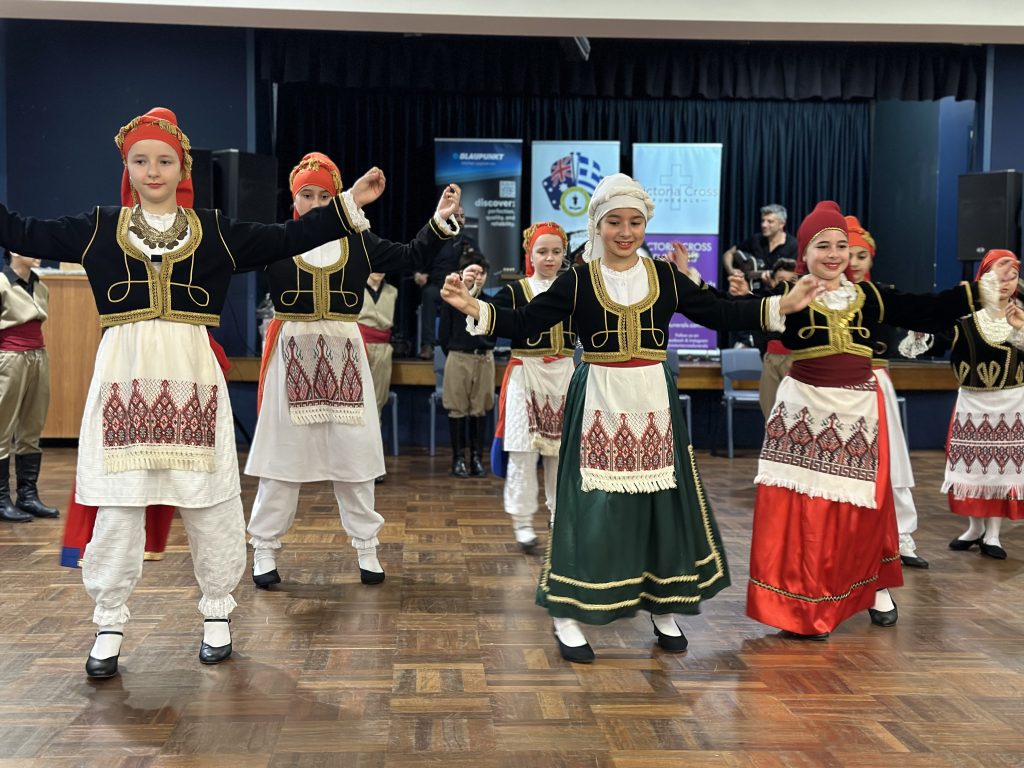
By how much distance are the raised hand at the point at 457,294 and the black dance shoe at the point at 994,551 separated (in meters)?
3.04

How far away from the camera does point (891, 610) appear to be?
3.69 meters

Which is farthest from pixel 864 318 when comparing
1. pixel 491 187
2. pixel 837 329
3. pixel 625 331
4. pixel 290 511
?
pixel 491 187

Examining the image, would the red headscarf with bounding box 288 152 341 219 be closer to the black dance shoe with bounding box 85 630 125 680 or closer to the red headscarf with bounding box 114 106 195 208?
the red headscarf with bounding box 114 106 195 208

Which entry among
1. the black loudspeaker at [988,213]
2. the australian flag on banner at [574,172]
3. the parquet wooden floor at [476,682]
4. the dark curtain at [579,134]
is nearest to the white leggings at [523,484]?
the parquet wooden floor at [476,682]

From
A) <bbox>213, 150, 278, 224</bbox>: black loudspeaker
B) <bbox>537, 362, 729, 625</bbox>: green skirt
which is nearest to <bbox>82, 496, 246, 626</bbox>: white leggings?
<bbox>537, 362, 729, 625</bbox>: green skirt

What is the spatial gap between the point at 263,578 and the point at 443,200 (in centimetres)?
164

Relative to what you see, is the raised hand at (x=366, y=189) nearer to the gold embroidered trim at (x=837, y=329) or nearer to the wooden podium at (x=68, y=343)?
the gold embroidered trim at (x=837, y=329)

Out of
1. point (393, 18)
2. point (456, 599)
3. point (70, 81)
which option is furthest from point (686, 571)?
point (70, 81)

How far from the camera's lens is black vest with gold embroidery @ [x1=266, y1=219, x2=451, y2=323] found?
13.0 feet

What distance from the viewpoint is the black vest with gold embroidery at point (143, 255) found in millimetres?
2971

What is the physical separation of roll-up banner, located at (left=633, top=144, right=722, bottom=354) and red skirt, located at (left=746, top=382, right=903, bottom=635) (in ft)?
23.3

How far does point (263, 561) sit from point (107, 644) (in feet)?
3.58

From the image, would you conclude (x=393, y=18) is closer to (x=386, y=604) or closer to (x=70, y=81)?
(x=386, y=604)

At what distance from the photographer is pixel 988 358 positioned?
4.80m
